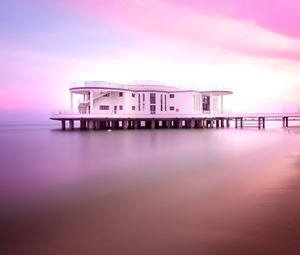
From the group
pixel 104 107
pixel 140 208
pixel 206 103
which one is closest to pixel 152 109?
pixel 104 107

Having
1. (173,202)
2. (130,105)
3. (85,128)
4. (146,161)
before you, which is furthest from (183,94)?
(173,202)

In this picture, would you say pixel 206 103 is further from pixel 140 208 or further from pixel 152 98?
pixel 140 208

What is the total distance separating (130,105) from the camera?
46.6m

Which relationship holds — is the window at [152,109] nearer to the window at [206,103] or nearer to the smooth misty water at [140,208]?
the window at [206,103]

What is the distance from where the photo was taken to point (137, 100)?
47.7 m

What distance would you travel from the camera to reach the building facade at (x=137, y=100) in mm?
43191

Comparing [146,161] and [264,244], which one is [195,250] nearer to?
[264,244]

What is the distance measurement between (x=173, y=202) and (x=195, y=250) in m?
2.62

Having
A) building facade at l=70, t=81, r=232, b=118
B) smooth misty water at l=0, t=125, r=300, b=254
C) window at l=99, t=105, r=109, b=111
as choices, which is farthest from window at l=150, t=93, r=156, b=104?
smooth misty water at l=0, t=125, r=300, b=254

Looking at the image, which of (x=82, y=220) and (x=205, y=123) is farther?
(x=205, y=123)

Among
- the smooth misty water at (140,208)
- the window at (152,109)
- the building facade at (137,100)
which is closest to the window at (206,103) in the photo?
the building facade at (137,100)

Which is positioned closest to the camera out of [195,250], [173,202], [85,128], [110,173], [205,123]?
[195,250]

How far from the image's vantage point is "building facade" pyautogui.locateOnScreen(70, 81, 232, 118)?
4319 cm

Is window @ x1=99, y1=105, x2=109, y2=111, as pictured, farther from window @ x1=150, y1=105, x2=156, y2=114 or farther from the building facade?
window @ x1=150, y1=105, x2=156, y2=114
